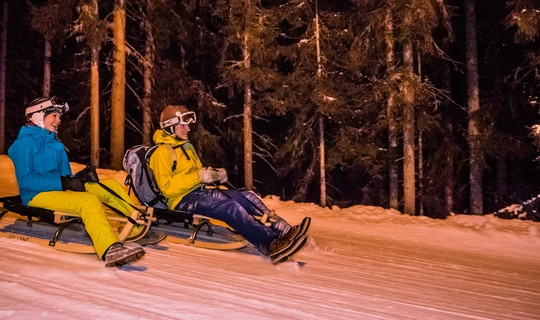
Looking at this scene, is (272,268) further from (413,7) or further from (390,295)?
(413,7)

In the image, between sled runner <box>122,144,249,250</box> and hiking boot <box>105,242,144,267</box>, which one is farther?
sled runner <box>122,144,249,250</box>

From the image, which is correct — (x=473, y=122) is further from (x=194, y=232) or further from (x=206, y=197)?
(x=194, y=232)

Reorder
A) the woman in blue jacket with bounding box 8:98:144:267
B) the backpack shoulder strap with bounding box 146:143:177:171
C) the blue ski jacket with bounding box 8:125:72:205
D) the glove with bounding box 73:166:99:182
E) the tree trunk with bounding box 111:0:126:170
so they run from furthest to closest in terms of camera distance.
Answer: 1. the tree trunk with bounding box 111:0:126:170
2. the backpack shoulder strap with bounding box 146:143:177:171
3. the glove with bounding box 73:166:99:182
4. the blue ski jacket with bounding box 8:125:72:205
5. the woman in blue jacket with bounding box 8:98:144:267

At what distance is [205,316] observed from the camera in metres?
3.56

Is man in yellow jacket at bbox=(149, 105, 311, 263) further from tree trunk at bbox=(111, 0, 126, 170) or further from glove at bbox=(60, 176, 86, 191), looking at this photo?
tree trunk at bbox=(111, 0, 126, 170)

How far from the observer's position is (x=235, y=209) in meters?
6.16

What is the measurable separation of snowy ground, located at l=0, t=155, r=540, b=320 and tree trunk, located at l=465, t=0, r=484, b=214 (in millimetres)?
9531

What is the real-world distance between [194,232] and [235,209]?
73cm

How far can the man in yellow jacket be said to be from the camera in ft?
19.2

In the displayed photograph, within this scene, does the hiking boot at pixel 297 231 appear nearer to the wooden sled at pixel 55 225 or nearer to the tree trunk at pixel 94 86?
the wooden sled at pixel 55 225

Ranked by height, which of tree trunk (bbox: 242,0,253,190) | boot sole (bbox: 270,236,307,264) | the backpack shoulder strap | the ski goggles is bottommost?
boot sole (bbox: 270,236,307,264)

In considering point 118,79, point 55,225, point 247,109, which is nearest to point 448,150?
point 247,109

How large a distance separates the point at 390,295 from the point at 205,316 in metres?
2.13

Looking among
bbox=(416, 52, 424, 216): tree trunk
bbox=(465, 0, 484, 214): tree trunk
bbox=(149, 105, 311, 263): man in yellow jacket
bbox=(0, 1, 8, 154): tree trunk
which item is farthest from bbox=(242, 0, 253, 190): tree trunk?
bbox=(0, 1, 8, 154): tree trunk
